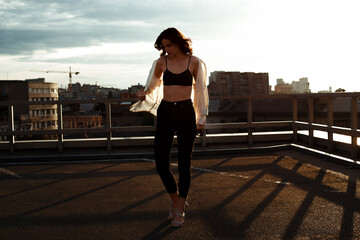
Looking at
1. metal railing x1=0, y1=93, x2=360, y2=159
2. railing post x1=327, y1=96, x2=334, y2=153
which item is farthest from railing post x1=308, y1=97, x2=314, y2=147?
railing post x1=327, y1=96, x2=334, y2=153

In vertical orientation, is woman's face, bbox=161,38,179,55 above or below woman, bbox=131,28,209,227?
above

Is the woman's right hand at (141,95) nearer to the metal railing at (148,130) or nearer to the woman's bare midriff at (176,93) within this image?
the woman's bare midriff at (176,93)

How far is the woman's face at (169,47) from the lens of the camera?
13.6 feet

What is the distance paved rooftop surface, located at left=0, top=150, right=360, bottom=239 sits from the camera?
12.2ft

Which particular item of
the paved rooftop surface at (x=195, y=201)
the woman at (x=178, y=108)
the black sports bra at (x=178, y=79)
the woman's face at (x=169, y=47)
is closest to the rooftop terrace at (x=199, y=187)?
the paved rooftop surface at (x=195, y=201)

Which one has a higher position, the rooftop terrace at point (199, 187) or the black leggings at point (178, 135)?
the black leggings at point (178, 135)

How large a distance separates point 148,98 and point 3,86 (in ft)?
550

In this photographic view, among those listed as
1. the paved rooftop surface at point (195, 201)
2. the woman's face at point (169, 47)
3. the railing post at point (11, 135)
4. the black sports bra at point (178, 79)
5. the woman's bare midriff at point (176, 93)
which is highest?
the woman's face at point (169, 47)

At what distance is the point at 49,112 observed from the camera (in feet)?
655

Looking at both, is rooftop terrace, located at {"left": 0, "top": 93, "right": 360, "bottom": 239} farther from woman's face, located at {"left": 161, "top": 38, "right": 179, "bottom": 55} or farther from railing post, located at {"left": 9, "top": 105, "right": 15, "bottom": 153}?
woman's face, located at {"left": 161, "top": 38, "right": 179, "bottom": 55}

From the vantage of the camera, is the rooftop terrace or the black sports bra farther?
the black sports bra

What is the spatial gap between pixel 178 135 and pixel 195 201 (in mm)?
1008

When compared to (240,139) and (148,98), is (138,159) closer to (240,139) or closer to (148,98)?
(240,139)

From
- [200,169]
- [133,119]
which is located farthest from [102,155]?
[133,119]
